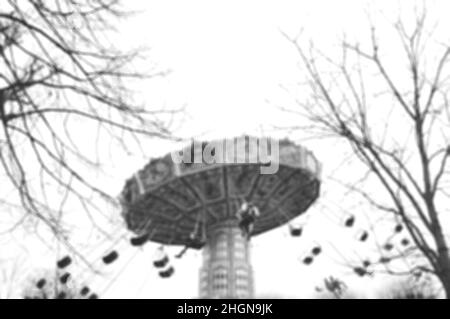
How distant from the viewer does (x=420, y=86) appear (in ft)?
24.3

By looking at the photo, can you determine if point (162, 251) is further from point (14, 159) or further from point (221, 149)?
point (14, 159)

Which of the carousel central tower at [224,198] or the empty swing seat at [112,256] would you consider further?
the carousel central tower at [224,198]

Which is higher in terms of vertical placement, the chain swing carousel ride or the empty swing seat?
the chain swing carousel ride

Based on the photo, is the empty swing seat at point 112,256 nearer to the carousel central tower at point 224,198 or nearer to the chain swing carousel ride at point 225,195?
the chain swing carousel ride at point 225,195

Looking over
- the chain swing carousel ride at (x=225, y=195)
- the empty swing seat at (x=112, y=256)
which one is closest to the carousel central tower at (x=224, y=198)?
the chain swing carousel ride at (x=225, y=195)

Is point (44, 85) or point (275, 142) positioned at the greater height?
point (275, 142)

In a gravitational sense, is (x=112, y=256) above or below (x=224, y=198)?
below

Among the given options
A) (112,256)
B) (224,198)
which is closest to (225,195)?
(224,198)

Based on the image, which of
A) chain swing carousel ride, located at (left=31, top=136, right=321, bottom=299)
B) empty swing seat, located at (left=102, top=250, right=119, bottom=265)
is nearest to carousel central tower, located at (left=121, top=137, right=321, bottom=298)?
chain swing carousel ride, located at (left=31, top=136, right=321, bottom=299)

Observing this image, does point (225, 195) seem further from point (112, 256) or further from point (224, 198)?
point (112, 256)

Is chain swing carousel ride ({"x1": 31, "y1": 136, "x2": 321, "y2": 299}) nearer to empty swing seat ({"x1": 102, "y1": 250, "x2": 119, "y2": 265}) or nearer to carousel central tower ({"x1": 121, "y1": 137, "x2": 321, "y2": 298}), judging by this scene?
carousel central tower ({"x1": 121, "y1": 137, "x2": 321, "y2": 298})

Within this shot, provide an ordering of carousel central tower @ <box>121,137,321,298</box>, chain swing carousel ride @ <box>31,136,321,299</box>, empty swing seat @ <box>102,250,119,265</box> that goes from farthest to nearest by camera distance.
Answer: carousel central tower @ <box>121,137,321,298</box> < chain swing carousel ride @ <box>31,136,321,299</box> < empty swing seat @ <box>102,250,119,265</box>
